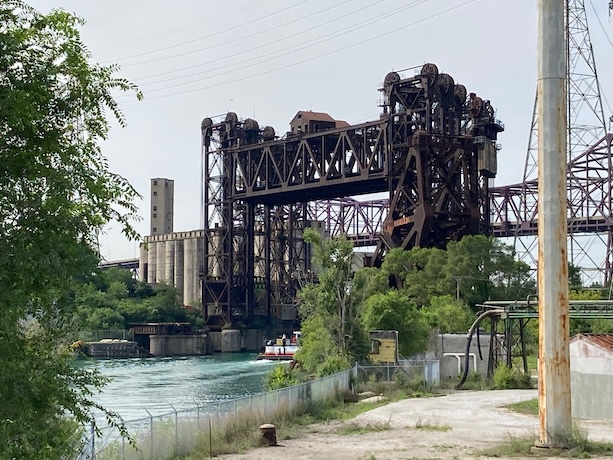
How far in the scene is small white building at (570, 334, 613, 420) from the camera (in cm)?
3625

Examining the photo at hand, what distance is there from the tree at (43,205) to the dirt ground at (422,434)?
16489 millimetres

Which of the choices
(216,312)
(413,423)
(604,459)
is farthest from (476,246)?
(216,312)

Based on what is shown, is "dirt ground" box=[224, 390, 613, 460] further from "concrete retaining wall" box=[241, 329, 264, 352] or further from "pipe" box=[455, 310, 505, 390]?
"concrete retaining wall" box=[241, 329, 264, 352]

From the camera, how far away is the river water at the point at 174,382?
62.9 m

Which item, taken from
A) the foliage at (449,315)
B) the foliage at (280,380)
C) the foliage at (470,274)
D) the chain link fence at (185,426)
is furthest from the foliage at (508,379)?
the foliage at (470,274)

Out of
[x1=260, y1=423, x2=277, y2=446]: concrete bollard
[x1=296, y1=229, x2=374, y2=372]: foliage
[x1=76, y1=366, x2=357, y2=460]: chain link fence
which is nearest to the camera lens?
[x1=76, y1=366, x2=357, y2=460]: chain link fence

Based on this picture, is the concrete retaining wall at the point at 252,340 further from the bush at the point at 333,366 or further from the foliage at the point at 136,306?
the bush at the point at 333,366

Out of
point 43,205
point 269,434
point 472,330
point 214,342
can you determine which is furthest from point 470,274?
point 43,205

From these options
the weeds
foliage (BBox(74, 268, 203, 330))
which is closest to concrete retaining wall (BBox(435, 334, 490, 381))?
the weeds

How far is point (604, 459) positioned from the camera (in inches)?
1014

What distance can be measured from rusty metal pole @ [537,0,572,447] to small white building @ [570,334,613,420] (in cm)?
1026

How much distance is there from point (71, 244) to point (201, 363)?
387 ft

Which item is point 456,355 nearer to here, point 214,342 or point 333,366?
point 333,366

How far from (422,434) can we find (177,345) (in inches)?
4844
